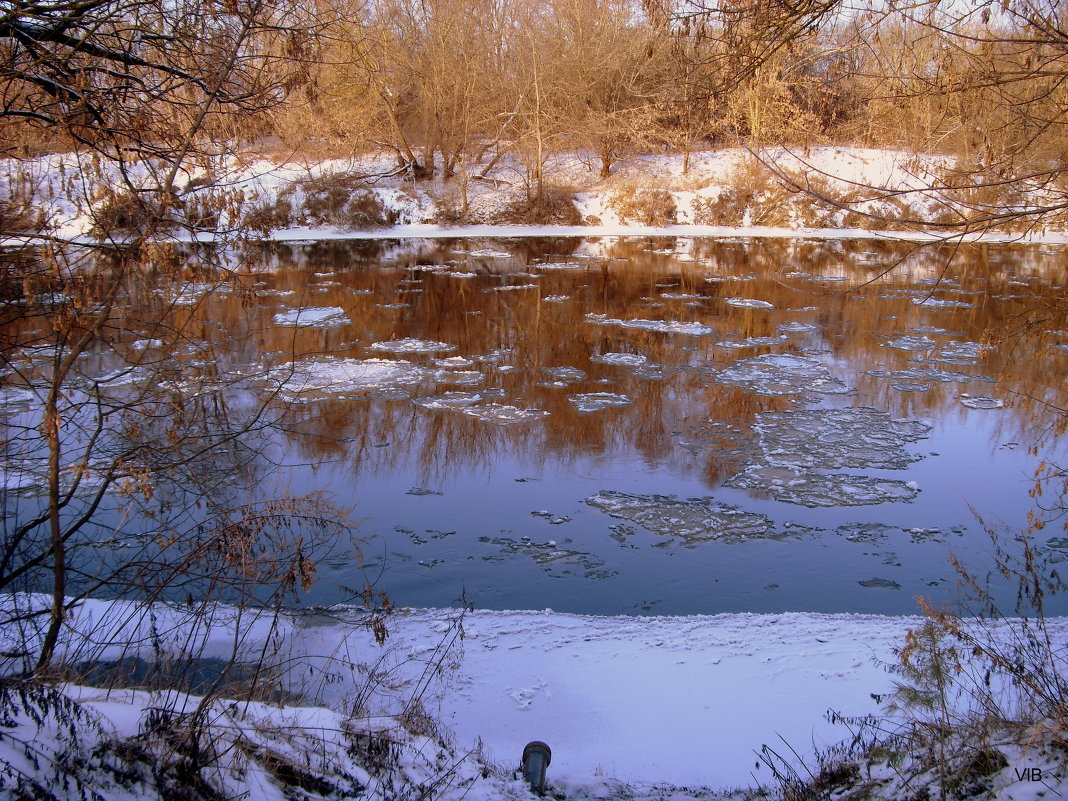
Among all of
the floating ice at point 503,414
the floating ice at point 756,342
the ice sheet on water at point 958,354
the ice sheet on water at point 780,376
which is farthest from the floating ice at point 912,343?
the floating ice at point 503,414

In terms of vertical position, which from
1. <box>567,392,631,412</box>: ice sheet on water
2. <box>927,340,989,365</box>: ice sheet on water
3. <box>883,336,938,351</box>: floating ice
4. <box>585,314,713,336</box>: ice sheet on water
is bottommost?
<box>567,392,631,412</box>: ice sheet on water

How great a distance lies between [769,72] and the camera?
5.86 metres

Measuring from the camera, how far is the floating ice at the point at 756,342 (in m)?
13.8

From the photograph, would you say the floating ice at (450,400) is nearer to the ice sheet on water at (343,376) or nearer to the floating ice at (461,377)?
the floating ice at (461,377)

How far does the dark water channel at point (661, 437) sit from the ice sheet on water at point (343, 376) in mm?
49

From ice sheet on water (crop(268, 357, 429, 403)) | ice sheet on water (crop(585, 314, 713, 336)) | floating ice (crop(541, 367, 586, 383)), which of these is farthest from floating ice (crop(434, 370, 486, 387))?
ice sheet on water (crop(585, 314, 713, 336))

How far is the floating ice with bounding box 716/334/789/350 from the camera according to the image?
13812 millimetres

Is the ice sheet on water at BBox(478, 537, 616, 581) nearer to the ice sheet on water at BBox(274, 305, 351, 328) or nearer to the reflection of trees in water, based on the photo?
the reflection of trees in water

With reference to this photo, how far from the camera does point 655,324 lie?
15406 millimetres

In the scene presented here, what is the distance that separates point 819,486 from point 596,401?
337cm

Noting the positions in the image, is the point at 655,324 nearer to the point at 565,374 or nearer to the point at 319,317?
the point at 565,374

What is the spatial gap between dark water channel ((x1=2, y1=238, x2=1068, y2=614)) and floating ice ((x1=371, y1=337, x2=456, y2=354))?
0.08 meters

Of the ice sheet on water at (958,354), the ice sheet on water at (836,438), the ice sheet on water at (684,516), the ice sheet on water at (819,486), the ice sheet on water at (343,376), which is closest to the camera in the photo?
the ice sheet on water at (684,516)

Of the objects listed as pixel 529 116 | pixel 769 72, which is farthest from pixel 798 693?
pixel 529 116
